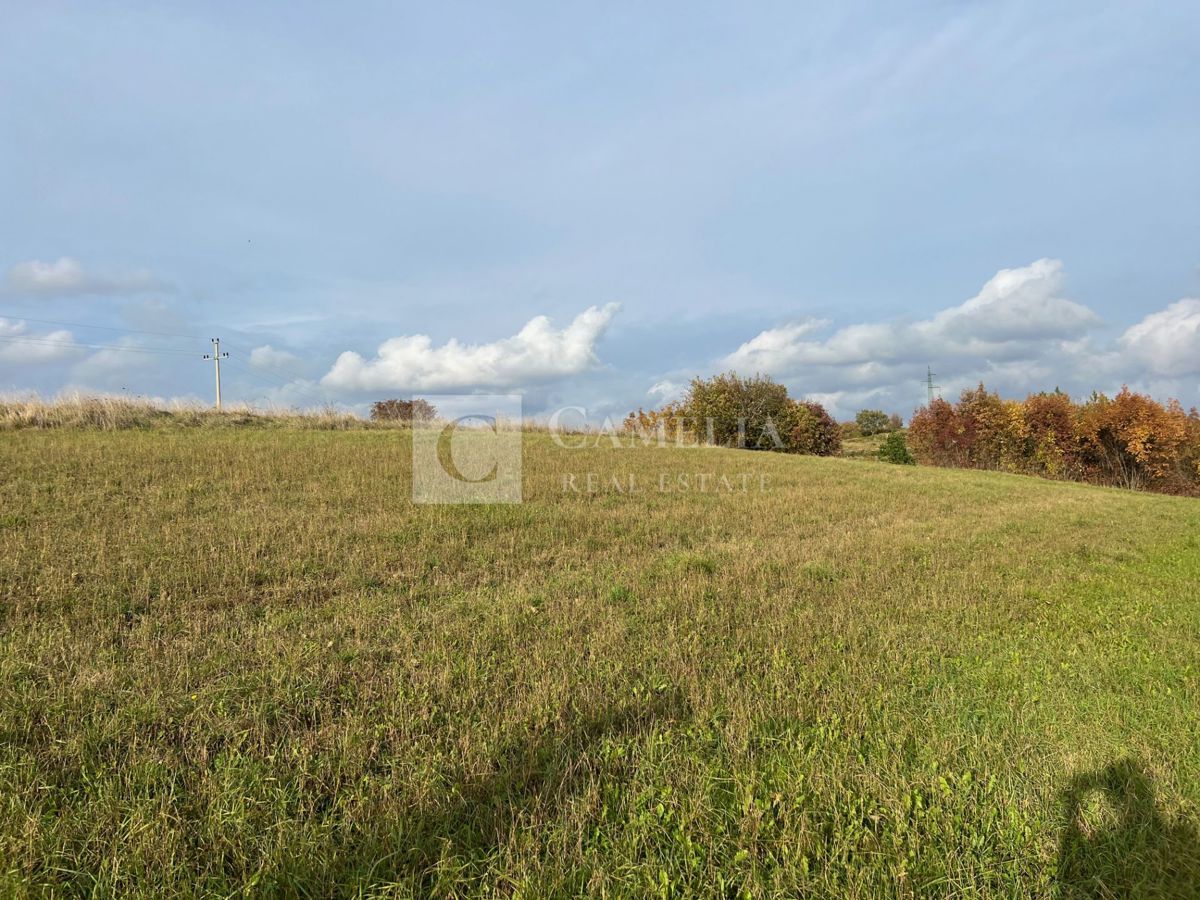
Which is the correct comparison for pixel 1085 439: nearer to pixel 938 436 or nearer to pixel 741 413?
pixel 938 436

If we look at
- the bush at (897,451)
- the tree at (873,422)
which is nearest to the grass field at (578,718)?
the bush at (897,451)

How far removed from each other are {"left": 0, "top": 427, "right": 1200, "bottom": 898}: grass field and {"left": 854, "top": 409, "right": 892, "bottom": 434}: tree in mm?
82803

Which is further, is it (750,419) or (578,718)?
(750,419)

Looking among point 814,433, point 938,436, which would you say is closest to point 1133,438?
point 938,436

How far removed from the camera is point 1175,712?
13.4 ft

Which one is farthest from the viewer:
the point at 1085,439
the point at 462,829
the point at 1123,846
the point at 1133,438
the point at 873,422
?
the point at 873,422

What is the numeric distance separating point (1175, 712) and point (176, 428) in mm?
27636

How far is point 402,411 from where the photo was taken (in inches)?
1454

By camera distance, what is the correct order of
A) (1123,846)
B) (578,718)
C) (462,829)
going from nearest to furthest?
(1123,846)
(462,829)
(578,718)

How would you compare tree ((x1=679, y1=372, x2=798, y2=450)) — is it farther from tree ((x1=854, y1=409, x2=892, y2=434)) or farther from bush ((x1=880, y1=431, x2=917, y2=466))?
tree ((x1=854, y1=409, x2=892, y2=434))

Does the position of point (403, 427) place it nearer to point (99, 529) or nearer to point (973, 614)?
point (99, 529)

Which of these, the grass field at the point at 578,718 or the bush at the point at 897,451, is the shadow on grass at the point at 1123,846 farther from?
the bush at the point at 897,451

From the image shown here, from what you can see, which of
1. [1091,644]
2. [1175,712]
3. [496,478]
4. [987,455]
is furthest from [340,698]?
[987,455]

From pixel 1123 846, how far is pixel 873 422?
9290cm
